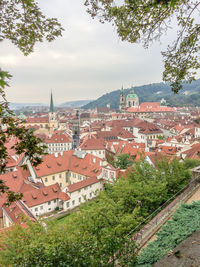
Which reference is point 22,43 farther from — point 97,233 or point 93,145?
point 93,145

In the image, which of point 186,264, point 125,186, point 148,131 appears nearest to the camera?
point 186,264

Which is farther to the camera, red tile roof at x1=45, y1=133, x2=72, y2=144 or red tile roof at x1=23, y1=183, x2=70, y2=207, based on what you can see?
red tile roof at x1=45, y1=133, x2=72, y2=144

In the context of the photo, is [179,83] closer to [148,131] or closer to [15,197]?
[15,197]

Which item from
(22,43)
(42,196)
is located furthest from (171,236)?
(42,196)

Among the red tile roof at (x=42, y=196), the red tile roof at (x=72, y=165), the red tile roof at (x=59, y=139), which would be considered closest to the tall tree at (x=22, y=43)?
the red tile roof at (x=42, y=196)

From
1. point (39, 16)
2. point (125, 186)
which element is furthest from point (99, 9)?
point (125, 186)

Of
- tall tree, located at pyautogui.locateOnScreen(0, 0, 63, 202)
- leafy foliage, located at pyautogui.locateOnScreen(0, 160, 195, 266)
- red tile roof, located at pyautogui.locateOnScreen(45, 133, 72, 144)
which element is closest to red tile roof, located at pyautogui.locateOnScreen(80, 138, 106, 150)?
red tile roof, located at pyautogui.locateOnScreen(45, 133, 72, 144)

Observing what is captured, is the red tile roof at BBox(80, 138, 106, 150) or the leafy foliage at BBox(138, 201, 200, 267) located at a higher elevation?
the leafy foliage at BBox(138, 201, 200, 267)

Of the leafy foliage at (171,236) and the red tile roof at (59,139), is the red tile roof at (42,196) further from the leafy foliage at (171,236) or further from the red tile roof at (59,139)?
the red tile roof at (59,139)

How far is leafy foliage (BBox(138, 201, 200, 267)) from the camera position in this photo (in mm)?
6147

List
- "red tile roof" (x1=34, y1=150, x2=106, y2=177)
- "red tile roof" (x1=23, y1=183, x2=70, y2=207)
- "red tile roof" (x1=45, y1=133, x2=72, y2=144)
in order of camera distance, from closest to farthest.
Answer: "red tile roof" (x1=23, y1=183, x2=70, y2=207), "red tile roof" (x1=34, y1=150, x2=106, y2=177), "red tile roof" (x1=45, y1=133, x2=72, y2=144)

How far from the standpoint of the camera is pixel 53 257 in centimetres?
575

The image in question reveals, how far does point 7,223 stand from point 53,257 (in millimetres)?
17788

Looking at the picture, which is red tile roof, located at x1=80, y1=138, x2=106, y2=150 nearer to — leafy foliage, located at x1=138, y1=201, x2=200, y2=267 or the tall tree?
leafy foliage, located at x1=138, y1=201, x2=200, y2=267
